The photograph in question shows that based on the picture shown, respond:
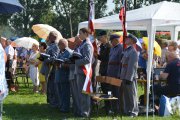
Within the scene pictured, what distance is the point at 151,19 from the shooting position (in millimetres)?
9422

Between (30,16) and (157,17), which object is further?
(30,16)

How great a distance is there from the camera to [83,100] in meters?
9.61

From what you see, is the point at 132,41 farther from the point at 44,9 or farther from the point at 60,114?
the point at 44,9

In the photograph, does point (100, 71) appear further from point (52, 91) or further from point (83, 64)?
point (83, 64)

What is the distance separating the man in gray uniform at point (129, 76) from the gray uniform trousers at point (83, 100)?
32.6 inches

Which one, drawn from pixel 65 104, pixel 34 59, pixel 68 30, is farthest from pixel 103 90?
pixel 68 30

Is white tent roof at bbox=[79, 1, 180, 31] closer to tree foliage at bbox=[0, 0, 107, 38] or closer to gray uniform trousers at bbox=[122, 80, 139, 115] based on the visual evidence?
gray uniform trousers at bbox=[122, 80, 139, 115]

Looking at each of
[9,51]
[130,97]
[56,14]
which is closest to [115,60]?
[130,97]

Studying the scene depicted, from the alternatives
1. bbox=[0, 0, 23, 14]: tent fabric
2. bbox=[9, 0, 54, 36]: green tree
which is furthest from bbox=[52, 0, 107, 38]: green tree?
bbox=[0, 0, 23, 14]: tent fabric

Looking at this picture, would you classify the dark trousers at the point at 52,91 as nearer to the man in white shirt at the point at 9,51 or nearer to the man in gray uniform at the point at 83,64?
the man in gray uniform at the point at 83,64

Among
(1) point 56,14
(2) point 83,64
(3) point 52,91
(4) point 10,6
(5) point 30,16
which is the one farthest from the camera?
(5) point 30,16

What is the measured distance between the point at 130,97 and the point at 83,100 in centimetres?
102

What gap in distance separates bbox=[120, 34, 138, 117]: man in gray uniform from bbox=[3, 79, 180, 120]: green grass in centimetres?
29

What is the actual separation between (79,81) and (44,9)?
2461 inches
